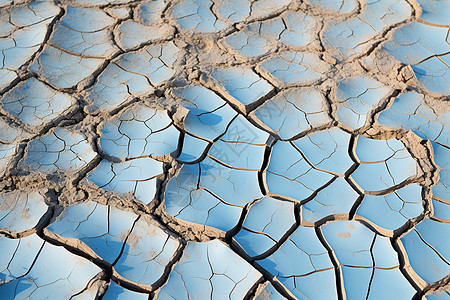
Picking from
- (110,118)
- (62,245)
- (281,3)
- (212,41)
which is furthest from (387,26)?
(62,245)

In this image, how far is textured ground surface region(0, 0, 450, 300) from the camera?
1972 millimetres

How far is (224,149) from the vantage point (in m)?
2.46

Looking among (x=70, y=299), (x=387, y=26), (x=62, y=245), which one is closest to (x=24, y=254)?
(x=62, y=245)

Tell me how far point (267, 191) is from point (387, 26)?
68.7 inches

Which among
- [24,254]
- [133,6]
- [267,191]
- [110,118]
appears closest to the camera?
[24,254]

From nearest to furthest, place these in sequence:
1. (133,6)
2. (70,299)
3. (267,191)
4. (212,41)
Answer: (70,299) < (267,191) < (212,41) < (133,6)

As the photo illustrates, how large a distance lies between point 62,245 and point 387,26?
2.64 metres

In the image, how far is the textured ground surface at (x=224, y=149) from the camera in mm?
1972

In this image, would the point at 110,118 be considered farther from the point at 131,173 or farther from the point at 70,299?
the point at 70,299

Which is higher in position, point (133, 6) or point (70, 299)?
point (133, 6)

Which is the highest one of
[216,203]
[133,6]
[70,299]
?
[133,6]

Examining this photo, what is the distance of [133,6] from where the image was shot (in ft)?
10.8

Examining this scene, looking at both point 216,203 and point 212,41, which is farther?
point 212,41

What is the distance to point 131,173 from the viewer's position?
7.54ft
